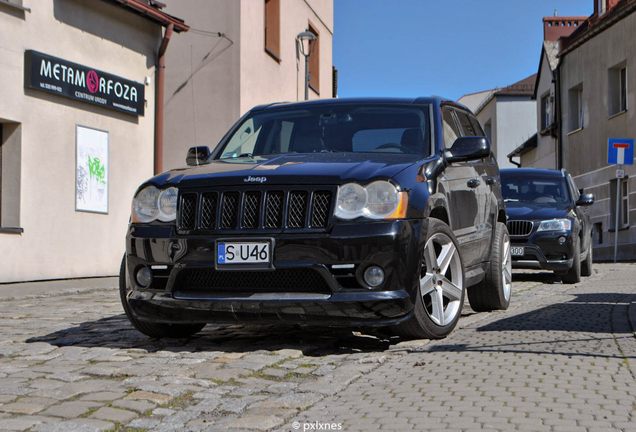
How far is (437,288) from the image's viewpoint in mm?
6141

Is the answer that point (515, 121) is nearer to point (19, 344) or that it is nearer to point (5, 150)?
point (5, 150)

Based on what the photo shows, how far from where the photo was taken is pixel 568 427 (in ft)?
11.8

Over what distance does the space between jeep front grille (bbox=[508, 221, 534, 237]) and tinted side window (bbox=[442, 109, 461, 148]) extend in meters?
5.90

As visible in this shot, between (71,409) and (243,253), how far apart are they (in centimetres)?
175

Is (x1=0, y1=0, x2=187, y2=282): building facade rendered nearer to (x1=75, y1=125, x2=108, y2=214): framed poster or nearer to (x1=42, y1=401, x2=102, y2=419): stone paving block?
(x1=75, y1=125, x2=108, y2=214): framed poster

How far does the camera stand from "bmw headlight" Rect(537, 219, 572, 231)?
519 inches

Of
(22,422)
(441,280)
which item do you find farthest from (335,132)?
(22,422)

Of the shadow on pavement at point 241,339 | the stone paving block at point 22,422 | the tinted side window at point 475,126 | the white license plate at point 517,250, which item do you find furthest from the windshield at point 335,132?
the white license plate at point 517,250

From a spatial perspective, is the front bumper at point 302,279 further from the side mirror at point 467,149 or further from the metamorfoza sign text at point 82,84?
the metamorfoza sign text at point 82,84

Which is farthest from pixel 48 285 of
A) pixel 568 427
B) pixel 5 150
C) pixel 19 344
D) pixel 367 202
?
pixel 568 427

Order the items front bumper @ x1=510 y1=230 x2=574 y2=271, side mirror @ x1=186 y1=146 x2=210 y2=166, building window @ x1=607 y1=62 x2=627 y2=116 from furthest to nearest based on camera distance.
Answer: building window @ x1=607 y1=62 x2=627 y2=116 → front bumper @ x1=510 y1=230 x2=574 y2=271 → side mirror @ x1=186 y1=146 x2=210 y2=166

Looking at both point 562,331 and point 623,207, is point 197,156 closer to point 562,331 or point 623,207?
point 562,331

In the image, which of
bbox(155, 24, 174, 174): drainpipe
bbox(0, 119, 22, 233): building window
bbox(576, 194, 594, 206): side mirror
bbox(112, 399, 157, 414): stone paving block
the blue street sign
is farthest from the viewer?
the blue street sign

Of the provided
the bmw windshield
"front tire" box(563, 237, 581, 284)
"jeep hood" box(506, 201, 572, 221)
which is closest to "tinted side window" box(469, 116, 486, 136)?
"jeep hood" box(506, 201, 572, 221)
